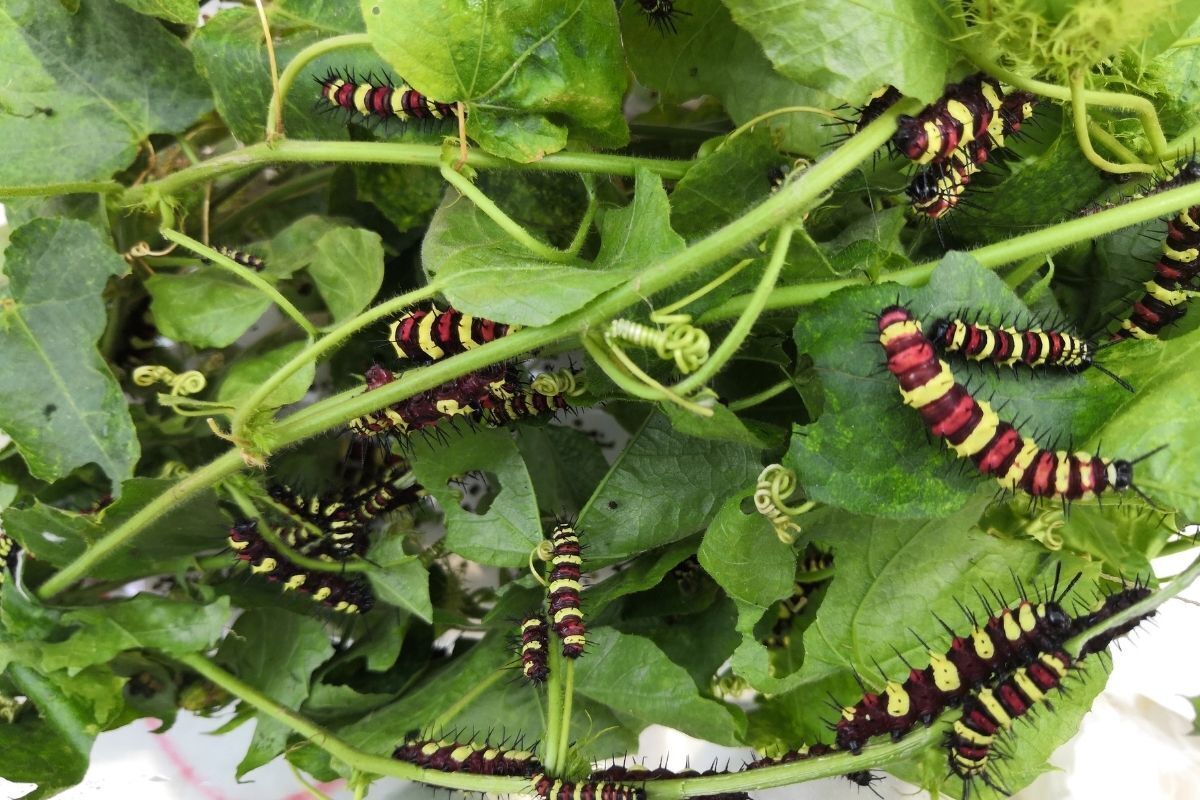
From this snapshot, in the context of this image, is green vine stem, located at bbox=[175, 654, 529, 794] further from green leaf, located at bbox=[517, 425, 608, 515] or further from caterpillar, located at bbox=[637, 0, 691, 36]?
caterpillar, located at bbox=[637, 0, 691, 36]

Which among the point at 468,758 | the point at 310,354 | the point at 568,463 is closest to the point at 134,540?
the point at 310,354

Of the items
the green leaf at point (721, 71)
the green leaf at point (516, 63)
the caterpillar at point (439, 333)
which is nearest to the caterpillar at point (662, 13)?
the green leaf at point (721, 71)

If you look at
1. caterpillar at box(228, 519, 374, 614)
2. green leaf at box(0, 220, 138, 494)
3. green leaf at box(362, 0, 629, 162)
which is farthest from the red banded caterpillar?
green leaf at box(0, 220, 138, 494)

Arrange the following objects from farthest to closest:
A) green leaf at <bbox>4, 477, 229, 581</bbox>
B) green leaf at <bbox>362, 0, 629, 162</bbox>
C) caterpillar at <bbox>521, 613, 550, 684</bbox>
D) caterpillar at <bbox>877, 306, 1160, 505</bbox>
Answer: green leaf at <bbox>4, 477, 229, 581</bbox>
caterpillar at <bbox>521, 613, 550, 684</bbox>
green leaf at <bbox>362, 0, 629, 162</bbox>
caterpillar at <bbox>877, 306, 1160, 505</bbox>

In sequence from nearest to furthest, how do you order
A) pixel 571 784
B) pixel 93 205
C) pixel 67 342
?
pixel 571 784 < pixel 67 342 < pixel 93 205

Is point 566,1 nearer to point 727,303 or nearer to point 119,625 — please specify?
point 727,303

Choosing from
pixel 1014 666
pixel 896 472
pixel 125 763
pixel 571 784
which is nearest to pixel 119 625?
pixel 125 763
